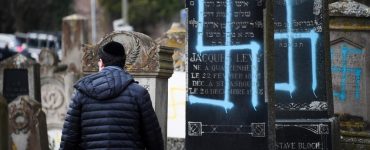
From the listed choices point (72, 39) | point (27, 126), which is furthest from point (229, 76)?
point (72, 39)

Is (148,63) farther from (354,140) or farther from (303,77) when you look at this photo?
(354,140)

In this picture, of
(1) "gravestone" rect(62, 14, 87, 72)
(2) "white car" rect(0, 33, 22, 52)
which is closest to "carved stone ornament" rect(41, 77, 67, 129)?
(1) "gravestone" rect(62, 14, 87, 72)

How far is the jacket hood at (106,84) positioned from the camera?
614 centimetres

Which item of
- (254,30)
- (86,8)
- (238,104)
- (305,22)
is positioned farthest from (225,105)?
(86,8)

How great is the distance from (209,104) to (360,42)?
3.50 m

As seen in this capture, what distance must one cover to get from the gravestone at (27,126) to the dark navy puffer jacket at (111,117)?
586cm

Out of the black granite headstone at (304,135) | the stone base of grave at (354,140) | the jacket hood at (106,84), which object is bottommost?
the stone base of grave at (354,140)

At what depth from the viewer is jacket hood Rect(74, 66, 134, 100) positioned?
614 centimetres

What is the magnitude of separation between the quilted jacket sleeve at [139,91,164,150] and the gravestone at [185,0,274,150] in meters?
2.35

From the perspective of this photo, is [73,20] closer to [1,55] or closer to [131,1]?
[1,55]

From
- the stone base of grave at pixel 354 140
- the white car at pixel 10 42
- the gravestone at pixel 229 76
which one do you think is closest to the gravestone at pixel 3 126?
the gravestone at pixel 229 76

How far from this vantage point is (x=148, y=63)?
10148 mm

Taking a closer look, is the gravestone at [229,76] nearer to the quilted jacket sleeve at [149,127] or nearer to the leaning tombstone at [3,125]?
the leaning tombstone at [3,125]

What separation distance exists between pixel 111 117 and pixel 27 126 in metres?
6.27
